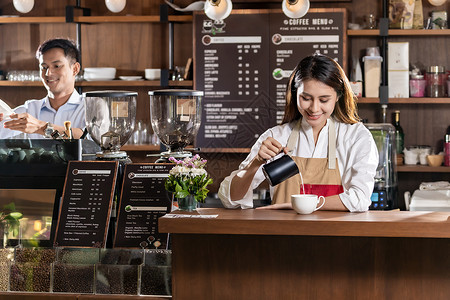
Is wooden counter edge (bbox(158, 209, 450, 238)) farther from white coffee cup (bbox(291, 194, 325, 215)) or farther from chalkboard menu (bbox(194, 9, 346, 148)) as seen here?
chalkboard menu (bbox(194, 9, 346, 148))

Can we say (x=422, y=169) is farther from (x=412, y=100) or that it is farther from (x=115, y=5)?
(x=115, y=5)

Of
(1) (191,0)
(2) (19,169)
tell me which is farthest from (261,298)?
(1) (191,0)

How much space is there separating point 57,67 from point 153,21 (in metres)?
1.33

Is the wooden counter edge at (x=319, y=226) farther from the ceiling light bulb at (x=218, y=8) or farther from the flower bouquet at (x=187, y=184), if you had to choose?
the ceiling light bulb at (x=218, y=8)

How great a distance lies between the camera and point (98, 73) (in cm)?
492

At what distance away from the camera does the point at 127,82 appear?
488 cm

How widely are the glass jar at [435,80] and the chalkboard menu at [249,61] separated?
610 mm

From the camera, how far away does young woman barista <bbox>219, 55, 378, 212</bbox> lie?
7.96ft

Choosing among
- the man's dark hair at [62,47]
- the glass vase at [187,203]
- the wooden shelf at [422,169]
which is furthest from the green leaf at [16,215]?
the wooden shelf at [422,169]

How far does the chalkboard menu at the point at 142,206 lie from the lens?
233cm

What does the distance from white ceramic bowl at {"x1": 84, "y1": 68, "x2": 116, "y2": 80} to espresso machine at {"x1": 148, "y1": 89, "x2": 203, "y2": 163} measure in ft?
7.61

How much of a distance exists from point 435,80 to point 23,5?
120 inches

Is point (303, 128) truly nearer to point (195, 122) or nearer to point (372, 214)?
point (195, 122)

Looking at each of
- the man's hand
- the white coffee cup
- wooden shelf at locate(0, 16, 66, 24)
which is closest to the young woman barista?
the white coffee cup
